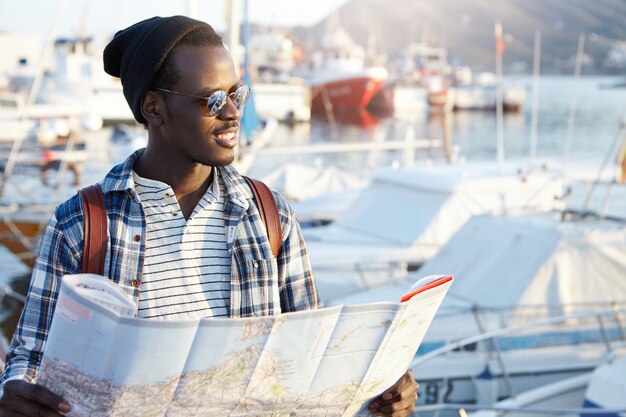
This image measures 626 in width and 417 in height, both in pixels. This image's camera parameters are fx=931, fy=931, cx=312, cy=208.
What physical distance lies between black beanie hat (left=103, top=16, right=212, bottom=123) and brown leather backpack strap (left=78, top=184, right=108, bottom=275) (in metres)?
0.25

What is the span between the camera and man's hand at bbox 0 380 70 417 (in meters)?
1.69

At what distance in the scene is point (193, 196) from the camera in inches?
83.2

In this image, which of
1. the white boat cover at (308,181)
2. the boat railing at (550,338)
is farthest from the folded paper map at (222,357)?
the white boat cover at (308,181)

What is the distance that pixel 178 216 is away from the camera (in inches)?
80.8

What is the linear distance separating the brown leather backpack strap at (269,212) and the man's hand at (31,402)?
2.03 ft

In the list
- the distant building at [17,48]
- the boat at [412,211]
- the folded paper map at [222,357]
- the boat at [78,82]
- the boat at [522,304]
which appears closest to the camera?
the folded paper map at [222,357]

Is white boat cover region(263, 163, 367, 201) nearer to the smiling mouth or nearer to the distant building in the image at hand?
the smiling mouth

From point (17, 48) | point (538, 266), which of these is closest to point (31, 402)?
point (538, 266)

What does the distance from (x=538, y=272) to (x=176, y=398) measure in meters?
6.94

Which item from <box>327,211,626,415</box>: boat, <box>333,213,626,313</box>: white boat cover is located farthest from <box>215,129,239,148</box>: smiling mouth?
<box>333,213,626,313</box>: white boat cover

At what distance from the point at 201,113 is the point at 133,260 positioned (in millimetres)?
354

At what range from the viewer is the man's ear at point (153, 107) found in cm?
207

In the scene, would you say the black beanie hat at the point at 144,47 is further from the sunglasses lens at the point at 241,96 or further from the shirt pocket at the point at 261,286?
the shirt pocket at the point at 261,286

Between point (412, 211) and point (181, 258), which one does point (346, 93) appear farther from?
point (181, 258)
